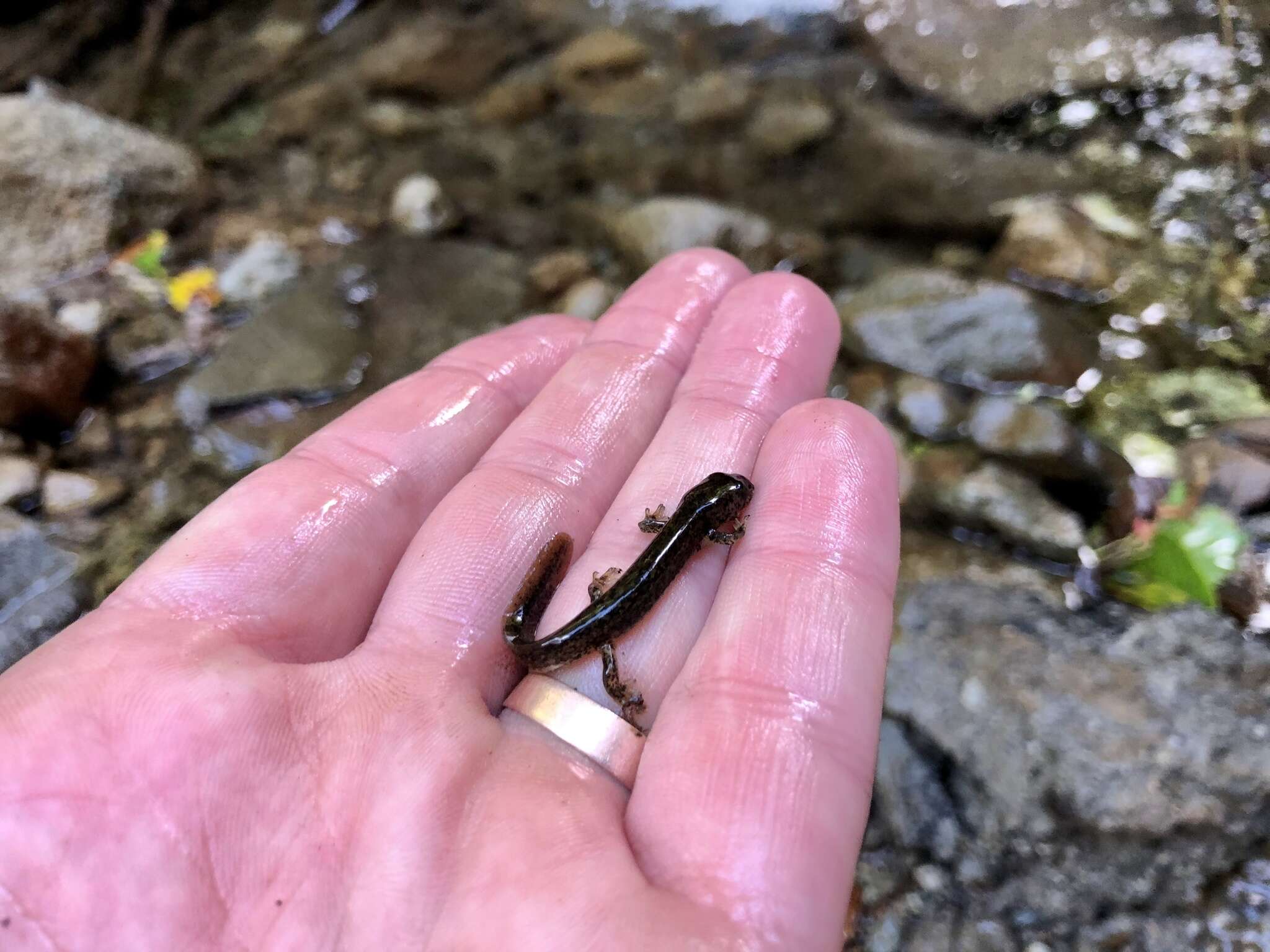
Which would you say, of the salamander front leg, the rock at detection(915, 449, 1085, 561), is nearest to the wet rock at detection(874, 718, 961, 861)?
the salamander front leg

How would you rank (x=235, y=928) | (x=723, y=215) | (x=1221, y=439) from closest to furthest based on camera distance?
1. (x=235, y=928)
2. (x=1221, y=439)
3. (x=723, y=215)

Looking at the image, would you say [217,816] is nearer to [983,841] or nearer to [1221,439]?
[983,841]

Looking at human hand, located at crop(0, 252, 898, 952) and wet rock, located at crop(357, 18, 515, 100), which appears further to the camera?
wet rock, located at crop(357, 18, 515, 100)

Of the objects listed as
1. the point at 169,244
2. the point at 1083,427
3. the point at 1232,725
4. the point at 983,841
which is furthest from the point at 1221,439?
the point at 169,244

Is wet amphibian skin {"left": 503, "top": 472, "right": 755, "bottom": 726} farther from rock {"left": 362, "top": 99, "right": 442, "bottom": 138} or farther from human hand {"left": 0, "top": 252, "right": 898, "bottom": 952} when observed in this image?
rock {"left": 362, "top": 99, "right": 442, "bottom": 138}

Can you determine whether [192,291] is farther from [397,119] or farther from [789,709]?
[789,709]

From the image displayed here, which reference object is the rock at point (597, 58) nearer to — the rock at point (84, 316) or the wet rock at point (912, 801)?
the rock at point (84, 316)
